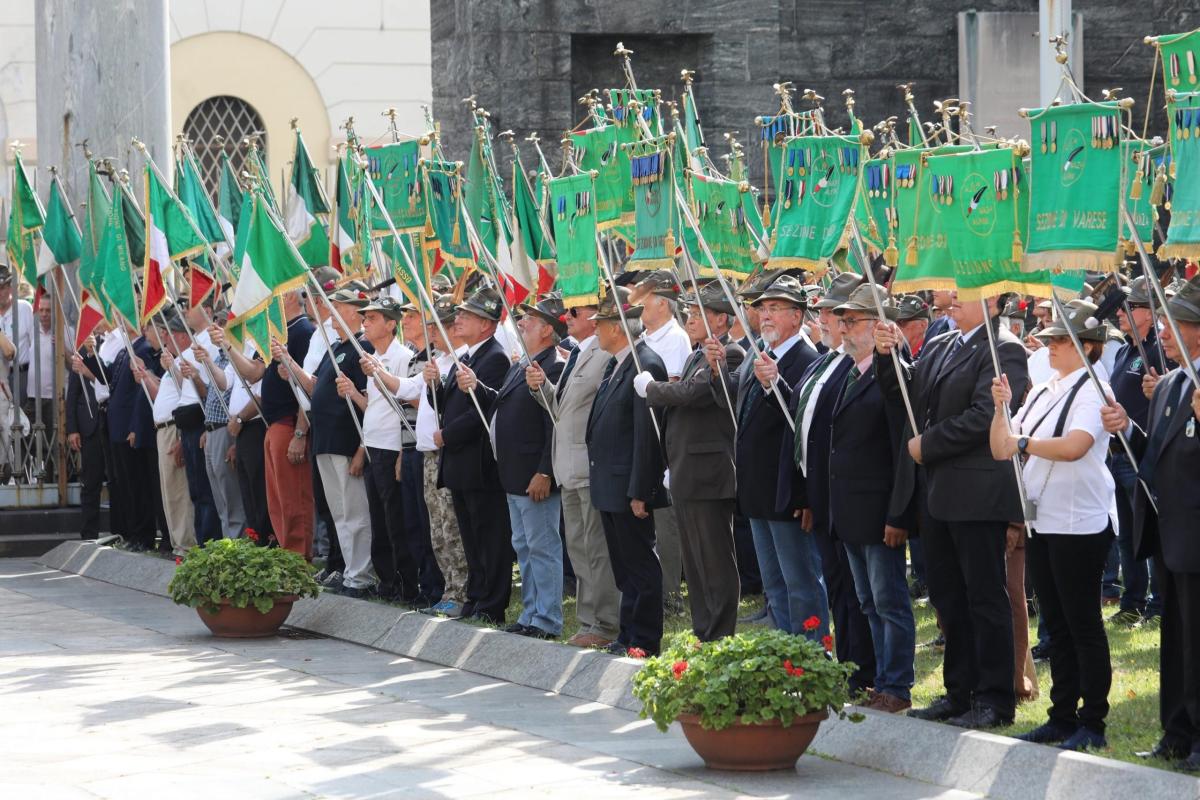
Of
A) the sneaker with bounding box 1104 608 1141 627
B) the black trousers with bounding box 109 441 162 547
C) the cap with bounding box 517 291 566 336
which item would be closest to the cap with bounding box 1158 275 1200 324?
the sneaker with bounding box 1104 608 1141 627

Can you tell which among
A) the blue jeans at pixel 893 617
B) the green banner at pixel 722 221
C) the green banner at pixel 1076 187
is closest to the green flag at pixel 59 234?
the green banner at pixel 722 221

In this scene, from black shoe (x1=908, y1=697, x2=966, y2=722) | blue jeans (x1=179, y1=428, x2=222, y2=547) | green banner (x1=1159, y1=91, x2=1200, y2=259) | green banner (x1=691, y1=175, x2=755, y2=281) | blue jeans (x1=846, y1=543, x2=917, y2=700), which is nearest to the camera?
green banner (x1=1159, y1=91, x2=1200, y2=259)

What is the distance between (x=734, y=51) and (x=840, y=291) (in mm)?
11160

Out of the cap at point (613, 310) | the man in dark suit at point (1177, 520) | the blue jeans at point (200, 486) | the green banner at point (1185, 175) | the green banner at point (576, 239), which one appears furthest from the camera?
the blue jeans at point (200, 486)

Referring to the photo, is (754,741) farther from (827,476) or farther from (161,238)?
(161,238)

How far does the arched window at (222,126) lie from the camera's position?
2897cm

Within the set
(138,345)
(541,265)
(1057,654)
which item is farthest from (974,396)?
(138,345)

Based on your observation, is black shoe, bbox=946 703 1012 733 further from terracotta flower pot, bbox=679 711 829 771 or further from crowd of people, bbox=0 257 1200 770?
terracotta flower pot, bbox=679 711 829 771

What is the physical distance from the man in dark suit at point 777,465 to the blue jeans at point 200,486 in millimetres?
6677

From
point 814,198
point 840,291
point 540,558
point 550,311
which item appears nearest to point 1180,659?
point 840,291

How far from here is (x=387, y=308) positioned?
13.7 meters

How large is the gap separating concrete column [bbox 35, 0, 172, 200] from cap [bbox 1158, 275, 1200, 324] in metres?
12.9

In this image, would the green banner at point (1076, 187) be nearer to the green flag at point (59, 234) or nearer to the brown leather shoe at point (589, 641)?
the brown leather shoe at point (589, 641)

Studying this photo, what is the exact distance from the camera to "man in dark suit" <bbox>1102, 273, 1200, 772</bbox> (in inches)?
309
